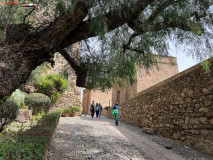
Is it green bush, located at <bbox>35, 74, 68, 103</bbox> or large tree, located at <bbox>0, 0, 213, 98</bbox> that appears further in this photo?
green bush, located at <bbox>35, 74, 68, 103</bbox>

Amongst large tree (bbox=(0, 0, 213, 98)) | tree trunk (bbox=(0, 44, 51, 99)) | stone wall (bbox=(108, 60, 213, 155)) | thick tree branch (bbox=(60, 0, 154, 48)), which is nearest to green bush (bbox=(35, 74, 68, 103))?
stone wall (bbox=(108, 60, 213, 155))

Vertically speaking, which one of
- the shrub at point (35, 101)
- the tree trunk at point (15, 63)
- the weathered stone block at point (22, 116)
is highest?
the tree trunk at point (15, 63)

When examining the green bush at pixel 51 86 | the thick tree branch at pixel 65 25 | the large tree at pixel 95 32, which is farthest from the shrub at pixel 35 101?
the thick tree branch at pixel 65 25

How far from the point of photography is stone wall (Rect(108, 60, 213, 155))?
→ 12.9 feet

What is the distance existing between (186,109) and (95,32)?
12.2 feet

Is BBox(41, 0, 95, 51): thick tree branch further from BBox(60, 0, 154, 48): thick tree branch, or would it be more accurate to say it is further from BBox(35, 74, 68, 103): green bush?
BBox(35, 74, 68, 103): green bush

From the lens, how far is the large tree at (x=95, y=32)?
7.97ft

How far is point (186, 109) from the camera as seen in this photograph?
185 inches

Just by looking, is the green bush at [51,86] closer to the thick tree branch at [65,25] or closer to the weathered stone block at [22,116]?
the weathered stone block at [22,116]

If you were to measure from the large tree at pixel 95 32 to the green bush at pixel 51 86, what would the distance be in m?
6.04

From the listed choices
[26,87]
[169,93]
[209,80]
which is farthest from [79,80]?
[26,87]

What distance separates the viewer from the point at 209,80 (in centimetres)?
395

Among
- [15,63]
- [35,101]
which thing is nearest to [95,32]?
[15,63]

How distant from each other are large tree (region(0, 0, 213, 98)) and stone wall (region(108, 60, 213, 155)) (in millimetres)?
1699
